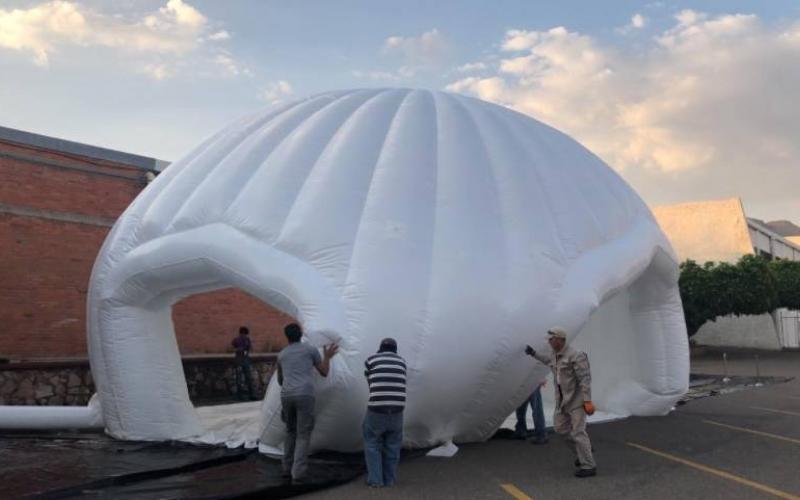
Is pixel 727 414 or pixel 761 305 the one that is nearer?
pixel 727 414

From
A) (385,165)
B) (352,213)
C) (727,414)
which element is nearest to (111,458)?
(352,213)

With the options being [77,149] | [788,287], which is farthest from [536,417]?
[788,287]

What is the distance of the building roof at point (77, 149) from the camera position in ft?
48.8

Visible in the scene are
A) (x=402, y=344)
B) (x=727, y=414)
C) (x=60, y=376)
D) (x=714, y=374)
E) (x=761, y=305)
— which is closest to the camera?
(x=402, y=344)

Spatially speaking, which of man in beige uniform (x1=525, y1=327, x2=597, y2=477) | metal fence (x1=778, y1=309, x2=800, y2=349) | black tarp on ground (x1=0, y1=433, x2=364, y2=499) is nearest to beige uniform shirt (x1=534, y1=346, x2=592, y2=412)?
man in beige uniform (x1=525, y1=327, x2=597, y2=477)

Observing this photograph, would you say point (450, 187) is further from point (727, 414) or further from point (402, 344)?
point (727, 414)

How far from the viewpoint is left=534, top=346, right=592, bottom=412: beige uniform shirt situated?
7102 millimetres

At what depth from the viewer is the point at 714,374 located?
21.0 metres

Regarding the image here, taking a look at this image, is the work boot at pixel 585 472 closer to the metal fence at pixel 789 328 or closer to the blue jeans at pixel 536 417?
the blue jeans at pixel 536 417

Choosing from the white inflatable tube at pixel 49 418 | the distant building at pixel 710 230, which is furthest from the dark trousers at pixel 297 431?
the distant building at pixel 710 230

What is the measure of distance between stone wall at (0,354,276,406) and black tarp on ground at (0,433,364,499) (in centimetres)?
328

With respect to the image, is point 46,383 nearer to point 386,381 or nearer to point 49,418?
point 49,418

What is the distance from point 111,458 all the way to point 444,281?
4.02 metres

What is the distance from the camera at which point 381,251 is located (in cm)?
770
